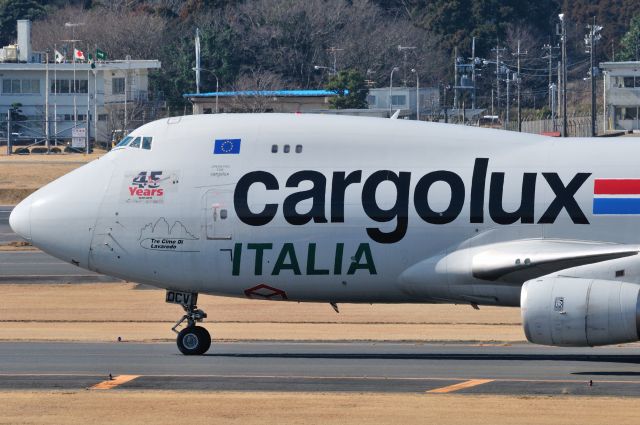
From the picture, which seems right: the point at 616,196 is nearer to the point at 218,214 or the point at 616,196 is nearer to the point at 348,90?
the point at 218,214

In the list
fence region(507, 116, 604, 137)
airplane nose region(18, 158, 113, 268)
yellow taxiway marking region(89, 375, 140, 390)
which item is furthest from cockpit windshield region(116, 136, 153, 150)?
fence region(507, 116, 604, 137)

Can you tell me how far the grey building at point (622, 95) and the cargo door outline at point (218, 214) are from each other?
97706 millimetres

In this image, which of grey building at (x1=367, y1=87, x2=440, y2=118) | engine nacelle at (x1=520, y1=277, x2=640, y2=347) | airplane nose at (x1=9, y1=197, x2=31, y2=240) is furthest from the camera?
grey building at (x1=367, y1=87, x2=440, y2=118)

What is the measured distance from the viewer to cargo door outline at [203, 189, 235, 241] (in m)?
26.1

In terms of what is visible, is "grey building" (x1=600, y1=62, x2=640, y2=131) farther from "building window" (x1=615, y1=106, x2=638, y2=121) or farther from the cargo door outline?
the cargo door outline

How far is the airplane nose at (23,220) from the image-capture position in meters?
26.7

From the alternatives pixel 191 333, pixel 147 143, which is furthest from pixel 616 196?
pixel 147 143


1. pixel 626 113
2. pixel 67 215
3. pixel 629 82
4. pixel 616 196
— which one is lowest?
pixel 67 215

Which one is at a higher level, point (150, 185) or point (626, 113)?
point (626, 113)

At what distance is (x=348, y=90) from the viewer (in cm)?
11650

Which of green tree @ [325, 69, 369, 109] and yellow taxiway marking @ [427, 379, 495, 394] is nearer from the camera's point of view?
yellow taxiway marking @ [427, 379, 495, 394]

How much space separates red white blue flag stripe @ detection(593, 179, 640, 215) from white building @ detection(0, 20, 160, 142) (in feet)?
318

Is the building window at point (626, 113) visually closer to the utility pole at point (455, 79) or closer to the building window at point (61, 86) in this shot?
the utility pole at point (455, 79)

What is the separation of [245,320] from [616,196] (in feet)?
41.7
